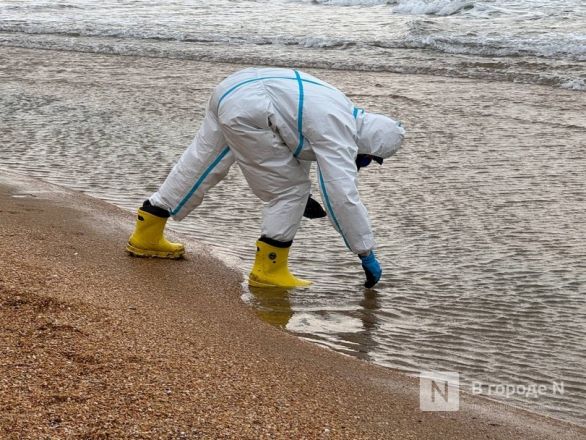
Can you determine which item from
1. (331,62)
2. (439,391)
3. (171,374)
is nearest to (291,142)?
(439,391)

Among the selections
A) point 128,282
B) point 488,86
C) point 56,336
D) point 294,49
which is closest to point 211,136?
point 128,282

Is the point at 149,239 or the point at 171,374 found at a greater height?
the point at 171,374

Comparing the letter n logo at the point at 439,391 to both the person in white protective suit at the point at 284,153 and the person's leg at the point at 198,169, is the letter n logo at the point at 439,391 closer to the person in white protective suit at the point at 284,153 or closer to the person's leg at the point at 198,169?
the person in white protective suit at the point at 284,153

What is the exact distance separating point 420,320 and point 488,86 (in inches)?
283

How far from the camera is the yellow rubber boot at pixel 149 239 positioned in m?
5.11

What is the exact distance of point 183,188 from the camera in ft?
16.5

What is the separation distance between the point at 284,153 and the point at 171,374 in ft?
5.76

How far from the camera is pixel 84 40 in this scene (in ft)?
52.7

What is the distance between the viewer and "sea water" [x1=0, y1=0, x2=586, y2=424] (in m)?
4.40

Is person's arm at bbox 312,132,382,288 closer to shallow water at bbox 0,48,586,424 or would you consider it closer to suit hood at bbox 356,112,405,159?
suit hood at bbox 356,112,405,159

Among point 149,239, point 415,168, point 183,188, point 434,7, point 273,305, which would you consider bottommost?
point 434,7

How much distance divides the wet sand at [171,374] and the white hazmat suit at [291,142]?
59 cm

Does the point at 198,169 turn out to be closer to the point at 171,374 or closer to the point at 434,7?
the point at 171,374

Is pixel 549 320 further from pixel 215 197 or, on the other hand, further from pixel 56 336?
pixel 215 197
